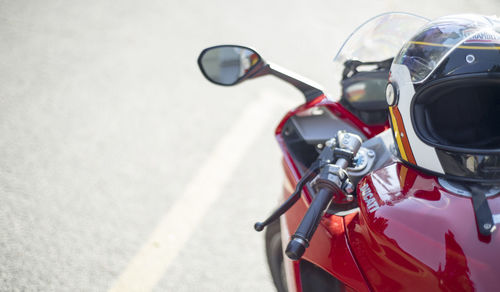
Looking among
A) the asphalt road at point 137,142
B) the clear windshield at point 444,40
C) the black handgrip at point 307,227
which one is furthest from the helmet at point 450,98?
the asphalt road at point 137,142

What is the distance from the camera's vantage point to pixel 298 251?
3.80 feet

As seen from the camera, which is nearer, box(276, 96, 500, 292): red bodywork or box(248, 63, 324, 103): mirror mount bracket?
box(276, 96, 500, 292): red bodywork

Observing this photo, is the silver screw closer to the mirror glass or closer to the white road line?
the mirror glass

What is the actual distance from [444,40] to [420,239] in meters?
0.67

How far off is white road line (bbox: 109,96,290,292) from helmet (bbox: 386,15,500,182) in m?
1.81

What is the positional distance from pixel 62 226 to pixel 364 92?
2.19 metres

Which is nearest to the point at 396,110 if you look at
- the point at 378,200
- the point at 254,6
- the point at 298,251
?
the point at 378,200

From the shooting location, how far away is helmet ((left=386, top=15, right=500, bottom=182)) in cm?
127

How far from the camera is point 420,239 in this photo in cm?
113

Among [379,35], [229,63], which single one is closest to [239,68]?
[229,63]

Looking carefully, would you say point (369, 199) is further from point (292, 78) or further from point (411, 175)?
point (292, 78)

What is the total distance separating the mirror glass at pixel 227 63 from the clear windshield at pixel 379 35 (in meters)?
0.42

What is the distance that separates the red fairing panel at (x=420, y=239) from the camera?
1.04 metres

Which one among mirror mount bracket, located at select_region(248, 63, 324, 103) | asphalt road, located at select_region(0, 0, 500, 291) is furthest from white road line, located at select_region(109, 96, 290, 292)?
mirror mount bracket, located at select_region(248, 63, 324, 103)
